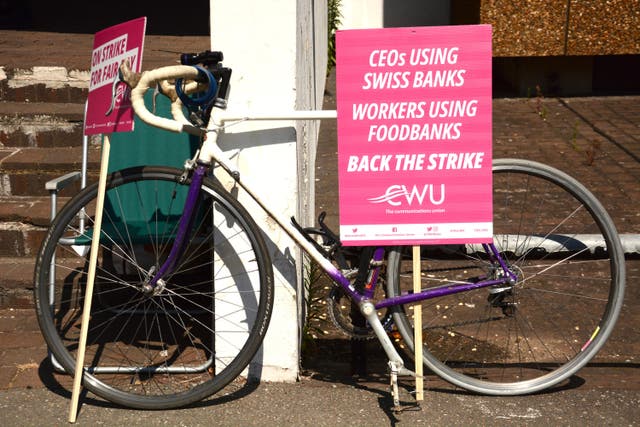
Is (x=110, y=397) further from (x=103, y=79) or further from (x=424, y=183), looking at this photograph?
(x=424, y=183)

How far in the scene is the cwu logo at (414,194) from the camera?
384 cm

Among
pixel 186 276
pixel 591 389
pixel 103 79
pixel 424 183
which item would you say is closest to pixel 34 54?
pixel 186 276

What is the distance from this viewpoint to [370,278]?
398 cm

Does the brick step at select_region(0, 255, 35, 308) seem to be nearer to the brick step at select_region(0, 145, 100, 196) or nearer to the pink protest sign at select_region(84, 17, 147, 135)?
the brick step at select_region(0, 145, 100, 196)

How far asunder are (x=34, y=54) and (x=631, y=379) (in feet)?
17.8

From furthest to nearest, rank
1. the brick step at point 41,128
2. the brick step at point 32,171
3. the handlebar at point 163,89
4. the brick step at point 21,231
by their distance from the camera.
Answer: the brick step at point 41,128 < the brick step at point 32,171 < the brick step at point 21,231 < the handlebar at point 163,89

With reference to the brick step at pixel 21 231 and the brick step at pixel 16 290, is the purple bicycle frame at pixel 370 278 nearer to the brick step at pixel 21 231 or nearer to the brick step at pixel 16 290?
the brick step at pixel 16 290

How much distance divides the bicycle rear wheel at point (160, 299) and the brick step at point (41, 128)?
127 centimetres

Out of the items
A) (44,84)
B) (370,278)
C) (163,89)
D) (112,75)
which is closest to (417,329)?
(370,278)

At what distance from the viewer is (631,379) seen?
4.27 meters

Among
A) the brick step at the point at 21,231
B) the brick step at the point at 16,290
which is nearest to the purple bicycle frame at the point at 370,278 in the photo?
the brick step at the point at 16,290

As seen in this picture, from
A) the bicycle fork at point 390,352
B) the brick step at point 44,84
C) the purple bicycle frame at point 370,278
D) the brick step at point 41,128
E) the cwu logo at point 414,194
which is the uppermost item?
the brick step at point 44,84

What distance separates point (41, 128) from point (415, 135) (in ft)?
10.9

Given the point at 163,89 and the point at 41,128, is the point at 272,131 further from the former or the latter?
the point at 41,128
